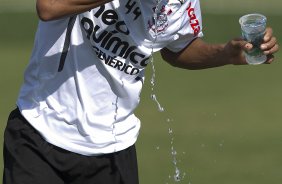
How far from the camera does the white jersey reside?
3.98 m

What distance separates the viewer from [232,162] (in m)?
6.11

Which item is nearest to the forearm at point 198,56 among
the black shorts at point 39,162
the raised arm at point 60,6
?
the black shorts at point 39,162

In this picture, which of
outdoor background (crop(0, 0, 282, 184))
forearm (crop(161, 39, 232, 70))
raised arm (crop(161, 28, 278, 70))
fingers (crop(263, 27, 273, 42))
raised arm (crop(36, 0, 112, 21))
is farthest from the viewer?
outdoor background (crop(0, 0, 282, 184))

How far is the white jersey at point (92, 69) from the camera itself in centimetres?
398

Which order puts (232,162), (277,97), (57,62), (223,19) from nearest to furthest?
(57,62) < (232,162) < (277,97) < (223,19)

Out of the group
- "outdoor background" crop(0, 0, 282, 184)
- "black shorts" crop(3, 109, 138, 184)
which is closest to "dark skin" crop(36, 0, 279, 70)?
"black shorts" crop(3, 109, 138, 184)

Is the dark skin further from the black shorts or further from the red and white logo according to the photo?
the black shorts

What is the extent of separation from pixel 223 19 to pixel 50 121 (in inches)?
203

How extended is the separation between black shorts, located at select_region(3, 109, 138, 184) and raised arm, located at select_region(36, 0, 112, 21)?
0.65m

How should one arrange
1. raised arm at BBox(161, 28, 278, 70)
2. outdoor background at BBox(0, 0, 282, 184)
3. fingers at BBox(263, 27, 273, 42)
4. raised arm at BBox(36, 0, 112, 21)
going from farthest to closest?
outdoor background at BBox(0, 0, 282, 184)
raised arm at BBox(161, 28, 278, 70)
fingers at BBox(263, 27, 273, 42)
raised arm at BBox(36, 0, 112, 21)

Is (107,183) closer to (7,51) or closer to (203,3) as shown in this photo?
→ (7,51)

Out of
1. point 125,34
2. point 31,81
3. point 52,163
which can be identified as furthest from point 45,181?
point 125,34

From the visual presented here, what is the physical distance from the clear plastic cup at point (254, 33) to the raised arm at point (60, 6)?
70cm

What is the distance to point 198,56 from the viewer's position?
176 inches
